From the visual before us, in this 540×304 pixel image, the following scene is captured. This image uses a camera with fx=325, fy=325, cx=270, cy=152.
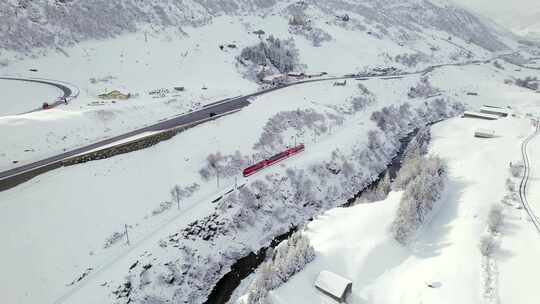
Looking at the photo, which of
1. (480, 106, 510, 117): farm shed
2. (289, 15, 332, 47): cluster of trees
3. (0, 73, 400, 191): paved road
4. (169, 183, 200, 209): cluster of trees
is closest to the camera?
(0, 73, 400, 191): paved road

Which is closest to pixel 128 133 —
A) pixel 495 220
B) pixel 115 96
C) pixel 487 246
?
pixel 115 96

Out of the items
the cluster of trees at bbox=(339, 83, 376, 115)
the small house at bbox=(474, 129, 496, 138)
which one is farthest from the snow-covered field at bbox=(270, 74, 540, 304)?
the cluster of trees at bbox=(339, 83, 376, 115)

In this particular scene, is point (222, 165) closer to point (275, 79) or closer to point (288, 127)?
point (288, 127)

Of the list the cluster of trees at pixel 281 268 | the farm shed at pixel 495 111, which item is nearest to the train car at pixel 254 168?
the cluster of trees at pixel 281 268

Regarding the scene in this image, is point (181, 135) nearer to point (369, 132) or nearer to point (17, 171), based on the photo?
point (17, 171)

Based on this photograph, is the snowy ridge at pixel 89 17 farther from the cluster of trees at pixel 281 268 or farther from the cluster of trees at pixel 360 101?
the cluster of trees at pixel 281 268

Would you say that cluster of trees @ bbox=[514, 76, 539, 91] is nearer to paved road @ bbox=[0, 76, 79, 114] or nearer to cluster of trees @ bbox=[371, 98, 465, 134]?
cluster of trees @ bbox=[371, 98, 465, 134]
